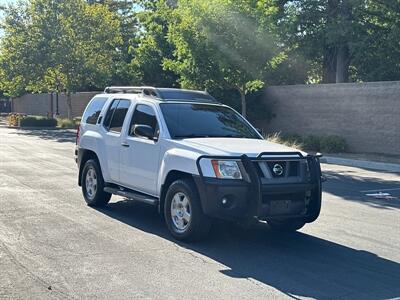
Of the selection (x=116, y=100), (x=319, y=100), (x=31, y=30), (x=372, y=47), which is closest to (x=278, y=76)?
(x=372, y=47)

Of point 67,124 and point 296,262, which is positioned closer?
point 296,262

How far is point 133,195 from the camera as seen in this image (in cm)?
861

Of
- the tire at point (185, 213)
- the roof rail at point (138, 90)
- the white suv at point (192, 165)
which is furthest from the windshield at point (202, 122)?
the tire at point (185, 213)

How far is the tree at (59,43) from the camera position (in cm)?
3784

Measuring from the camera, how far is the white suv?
6902 millimetres

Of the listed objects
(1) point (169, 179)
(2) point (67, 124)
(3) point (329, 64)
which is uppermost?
(3) point (329, 64)

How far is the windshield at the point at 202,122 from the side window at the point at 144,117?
20 centimetres

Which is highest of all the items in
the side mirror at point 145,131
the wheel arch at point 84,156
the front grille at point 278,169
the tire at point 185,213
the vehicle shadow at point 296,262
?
the side mirror at point 145,131

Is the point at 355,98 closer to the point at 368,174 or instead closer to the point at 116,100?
the point at 368,174

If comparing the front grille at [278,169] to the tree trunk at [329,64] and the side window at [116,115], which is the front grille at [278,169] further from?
the tree trunk at [329,64]

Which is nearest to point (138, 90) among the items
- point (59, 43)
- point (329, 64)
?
point (329, 64)

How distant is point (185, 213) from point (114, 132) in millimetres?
2484

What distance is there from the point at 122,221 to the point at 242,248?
→ 7.31 feet

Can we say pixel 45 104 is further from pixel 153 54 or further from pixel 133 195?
pixel 133 195
